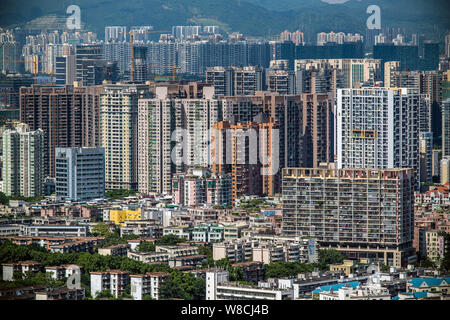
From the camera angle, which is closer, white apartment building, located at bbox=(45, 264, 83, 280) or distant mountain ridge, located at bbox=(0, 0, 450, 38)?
white apartment building, located at bbox=(45, 264, 83, 280)

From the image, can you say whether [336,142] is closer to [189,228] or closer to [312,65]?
[189,228]

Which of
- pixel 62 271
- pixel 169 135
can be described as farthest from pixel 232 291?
pixel 169 135

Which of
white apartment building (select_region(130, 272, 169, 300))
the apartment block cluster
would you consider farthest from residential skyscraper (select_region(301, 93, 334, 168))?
white apartment building (select_region(130, 272, 169, 300))

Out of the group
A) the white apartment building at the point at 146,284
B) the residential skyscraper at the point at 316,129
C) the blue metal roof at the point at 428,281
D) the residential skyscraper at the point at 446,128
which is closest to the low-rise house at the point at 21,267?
the white apartment building at the point at 146,284

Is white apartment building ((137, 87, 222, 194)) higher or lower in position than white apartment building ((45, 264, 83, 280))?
higher

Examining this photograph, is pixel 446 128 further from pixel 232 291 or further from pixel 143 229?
pixel 232 291

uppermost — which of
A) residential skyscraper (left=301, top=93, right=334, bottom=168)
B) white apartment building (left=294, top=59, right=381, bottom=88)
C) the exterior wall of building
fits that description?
white apartment building (left=294, top=59, right=381, bottom=88)

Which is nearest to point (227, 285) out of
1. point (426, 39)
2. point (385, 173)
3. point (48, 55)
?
point (385, 173)

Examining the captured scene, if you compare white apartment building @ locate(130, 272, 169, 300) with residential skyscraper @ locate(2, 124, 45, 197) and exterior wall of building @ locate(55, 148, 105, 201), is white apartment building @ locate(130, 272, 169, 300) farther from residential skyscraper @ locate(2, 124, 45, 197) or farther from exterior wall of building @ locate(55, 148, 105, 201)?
residential skyscraper @ locate(2, 124, 45, 197)
